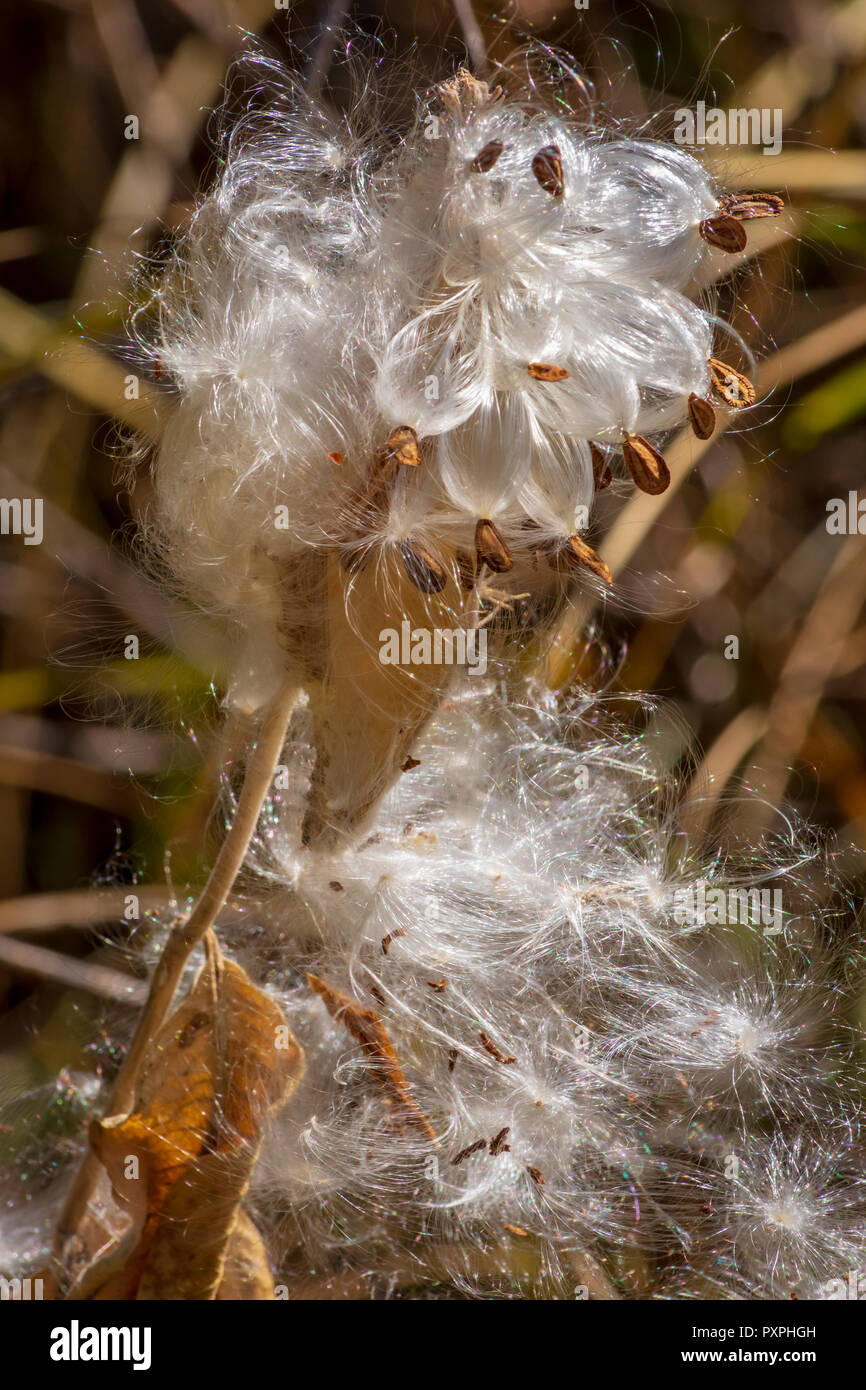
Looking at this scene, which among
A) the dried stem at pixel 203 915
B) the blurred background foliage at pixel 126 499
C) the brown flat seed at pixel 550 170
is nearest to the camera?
the brown flat seed at pixel 550 170

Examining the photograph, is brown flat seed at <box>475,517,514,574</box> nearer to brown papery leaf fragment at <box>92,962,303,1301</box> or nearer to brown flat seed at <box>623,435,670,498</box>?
brown flat seed at <box>623,435,670,498</box>

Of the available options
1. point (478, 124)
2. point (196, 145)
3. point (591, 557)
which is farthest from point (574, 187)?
point (196, 145)

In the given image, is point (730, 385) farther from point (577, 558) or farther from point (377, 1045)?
point (377, 1045)

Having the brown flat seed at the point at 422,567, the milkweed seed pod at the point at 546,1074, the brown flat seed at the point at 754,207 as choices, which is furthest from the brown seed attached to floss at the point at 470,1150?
the brown flat seed at the point at 754,207

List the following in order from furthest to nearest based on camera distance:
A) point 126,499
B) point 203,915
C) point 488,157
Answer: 1. point 126,499
2. point 203,915
3. point 488,157

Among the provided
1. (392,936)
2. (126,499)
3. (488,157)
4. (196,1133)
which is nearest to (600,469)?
(488,157)

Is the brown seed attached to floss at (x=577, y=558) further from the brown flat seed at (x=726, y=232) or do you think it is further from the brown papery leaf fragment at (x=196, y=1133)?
the brown papery leaf fragment at (x=196, y=1133)
